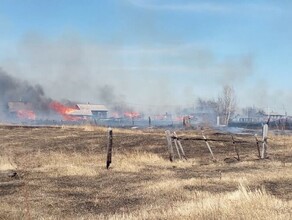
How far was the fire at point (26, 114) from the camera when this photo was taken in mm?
151375

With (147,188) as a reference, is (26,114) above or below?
above

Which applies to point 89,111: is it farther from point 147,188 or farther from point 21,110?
point 147,188

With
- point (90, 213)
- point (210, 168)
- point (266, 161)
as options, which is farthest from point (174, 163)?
point (90, 213)

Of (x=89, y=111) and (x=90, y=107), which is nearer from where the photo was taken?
(x=89, y=111)

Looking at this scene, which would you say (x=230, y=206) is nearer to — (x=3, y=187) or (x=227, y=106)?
(x=3, y=187)

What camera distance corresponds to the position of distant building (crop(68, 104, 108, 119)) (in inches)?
6272

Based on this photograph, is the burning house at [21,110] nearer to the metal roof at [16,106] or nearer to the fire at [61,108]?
the metal roof at [16,106]

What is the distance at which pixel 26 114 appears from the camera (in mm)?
156250

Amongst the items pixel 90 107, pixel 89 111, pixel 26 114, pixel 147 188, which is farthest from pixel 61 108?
pixel 147 188

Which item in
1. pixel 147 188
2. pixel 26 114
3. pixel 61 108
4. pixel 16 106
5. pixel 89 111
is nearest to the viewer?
pixel 147 188

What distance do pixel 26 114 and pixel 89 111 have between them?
73.1 feet

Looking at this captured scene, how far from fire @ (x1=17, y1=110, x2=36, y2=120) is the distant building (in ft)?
40.3

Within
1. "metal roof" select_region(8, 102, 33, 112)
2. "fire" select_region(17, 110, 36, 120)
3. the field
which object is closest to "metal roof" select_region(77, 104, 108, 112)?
"fire" select_region(17, 110, 36, 120)

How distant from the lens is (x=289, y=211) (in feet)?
29.8
